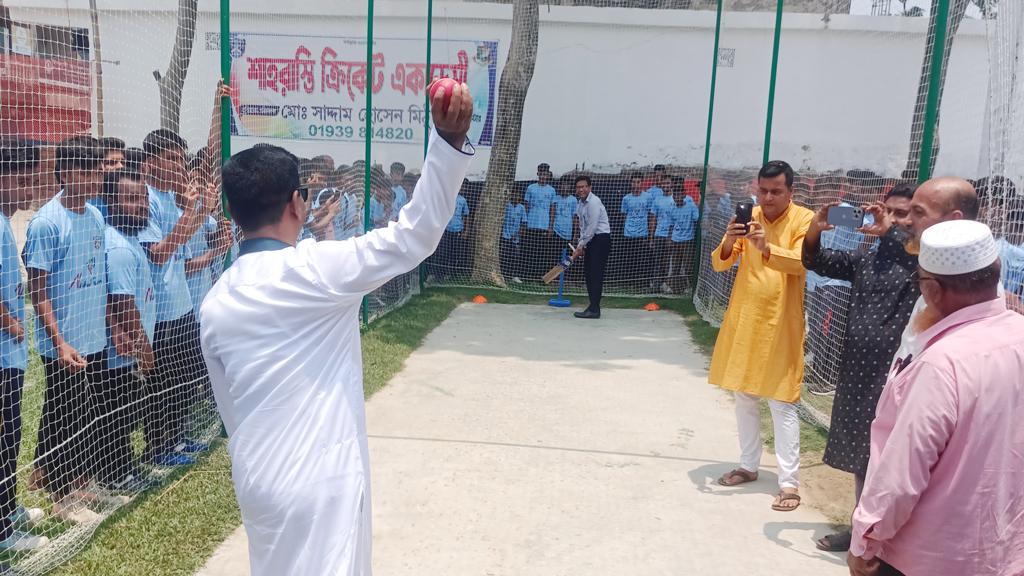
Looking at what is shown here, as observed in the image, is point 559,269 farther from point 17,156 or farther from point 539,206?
point 17,156

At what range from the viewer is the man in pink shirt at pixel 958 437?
1.91 m

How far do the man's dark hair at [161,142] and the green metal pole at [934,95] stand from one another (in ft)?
12.8

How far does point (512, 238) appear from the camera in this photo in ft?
36.8

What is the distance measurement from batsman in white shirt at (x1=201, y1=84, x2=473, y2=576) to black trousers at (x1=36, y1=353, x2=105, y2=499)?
83.7 inches

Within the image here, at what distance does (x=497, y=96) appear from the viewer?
11.2 metres

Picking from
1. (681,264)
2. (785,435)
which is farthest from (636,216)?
(785,435)

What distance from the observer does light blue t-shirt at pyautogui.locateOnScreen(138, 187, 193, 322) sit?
14.0 feet

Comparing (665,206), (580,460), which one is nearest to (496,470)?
(580,460)

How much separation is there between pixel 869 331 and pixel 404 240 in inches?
96.6

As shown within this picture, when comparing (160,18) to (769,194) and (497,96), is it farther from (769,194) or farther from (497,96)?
(497,96)

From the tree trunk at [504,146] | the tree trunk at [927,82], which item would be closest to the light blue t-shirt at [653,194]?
the tree trunk at [504,146]

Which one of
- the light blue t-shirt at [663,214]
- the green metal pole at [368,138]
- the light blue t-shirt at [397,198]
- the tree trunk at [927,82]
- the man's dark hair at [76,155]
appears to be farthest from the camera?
the light blue t-shirt at [663,214]

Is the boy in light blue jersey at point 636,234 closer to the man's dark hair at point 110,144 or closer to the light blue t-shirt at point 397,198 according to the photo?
the light blue t-shirt at point 397,198

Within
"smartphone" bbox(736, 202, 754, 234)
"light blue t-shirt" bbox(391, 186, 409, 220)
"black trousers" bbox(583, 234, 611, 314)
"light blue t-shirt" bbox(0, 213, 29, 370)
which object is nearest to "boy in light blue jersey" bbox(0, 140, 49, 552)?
"light blue t-shirt" bbox(0, 213, 29, 370)
